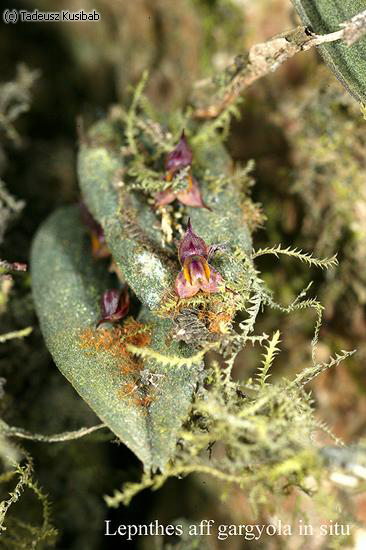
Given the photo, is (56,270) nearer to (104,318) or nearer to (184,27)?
(104,318)

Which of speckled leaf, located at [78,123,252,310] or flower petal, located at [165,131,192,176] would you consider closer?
speckled leaf, located at [78,123,252,310]

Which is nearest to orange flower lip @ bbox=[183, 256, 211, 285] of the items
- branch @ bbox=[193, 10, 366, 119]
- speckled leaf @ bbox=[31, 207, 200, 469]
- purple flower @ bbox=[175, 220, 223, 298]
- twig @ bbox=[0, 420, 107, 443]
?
purple flower @ bbox=[175, 220, 223, 298]

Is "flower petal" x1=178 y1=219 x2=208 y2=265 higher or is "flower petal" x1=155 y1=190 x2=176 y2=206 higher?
"flower petal" x1=155 y1=190 x2=176 y2=206

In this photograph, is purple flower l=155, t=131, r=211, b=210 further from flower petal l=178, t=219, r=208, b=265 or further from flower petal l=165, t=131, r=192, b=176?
flower petal l=178, t=219, r=208, b=265

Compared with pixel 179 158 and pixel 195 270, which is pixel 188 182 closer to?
pixel 179 158

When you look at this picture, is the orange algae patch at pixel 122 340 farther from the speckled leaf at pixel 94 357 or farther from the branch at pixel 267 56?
the branch at pixel 267 56

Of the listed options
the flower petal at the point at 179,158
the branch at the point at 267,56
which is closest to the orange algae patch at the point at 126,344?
the flower petal at the point at 179,158

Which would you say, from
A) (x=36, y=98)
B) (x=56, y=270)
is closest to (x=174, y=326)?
(x=56, y=270)
